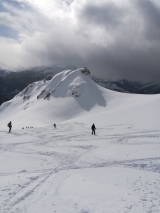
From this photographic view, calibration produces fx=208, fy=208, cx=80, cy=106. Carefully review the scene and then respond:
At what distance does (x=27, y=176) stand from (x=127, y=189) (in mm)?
5780

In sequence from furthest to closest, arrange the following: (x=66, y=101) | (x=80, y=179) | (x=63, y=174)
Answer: (x=66, y=101) → (x=63, y=174) → (x=80, y=179)

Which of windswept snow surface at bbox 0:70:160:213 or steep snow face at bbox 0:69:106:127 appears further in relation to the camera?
steep snow face at bbox 0:69:106:127

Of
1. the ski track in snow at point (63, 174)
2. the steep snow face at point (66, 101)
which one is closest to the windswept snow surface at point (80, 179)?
the ski track in snow at point (63, 174)

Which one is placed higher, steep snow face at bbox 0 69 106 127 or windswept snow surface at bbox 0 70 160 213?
steep snow face at bbox 0 69 106 127

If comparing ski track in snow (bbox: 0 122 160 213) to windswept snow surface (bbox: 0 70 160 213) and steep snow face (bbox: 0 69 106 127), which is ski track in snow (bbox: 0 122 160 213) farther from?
steep snow face (bbox: 0 69 106 127)

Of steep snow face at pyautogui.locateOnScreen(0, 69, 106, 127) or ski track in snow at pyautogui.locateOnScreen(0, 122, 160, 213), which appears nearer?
ski track in snow at pyautogui.locateOnScreen(0, 122, 160, 213)

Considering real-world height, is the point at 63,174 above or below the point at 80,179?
above

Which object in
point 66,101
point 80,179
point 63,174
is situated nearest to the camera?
point 80,179

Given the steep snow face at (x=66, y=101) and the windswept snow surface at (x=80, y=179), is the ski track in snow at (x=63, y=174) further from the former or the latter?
the steep snow face at (x=66, y=101)

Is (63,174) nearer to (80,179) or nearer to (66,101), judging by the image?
(80,179)

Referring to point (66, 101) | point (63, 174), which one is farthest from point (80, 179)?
point (66, 101)

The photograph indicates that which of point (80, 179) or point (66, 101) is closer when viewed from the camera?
point (80, 179)

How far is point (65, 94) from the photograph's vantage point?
289 feet

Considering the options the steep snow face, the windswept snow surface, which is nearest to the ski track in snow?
the windswept snow surface
